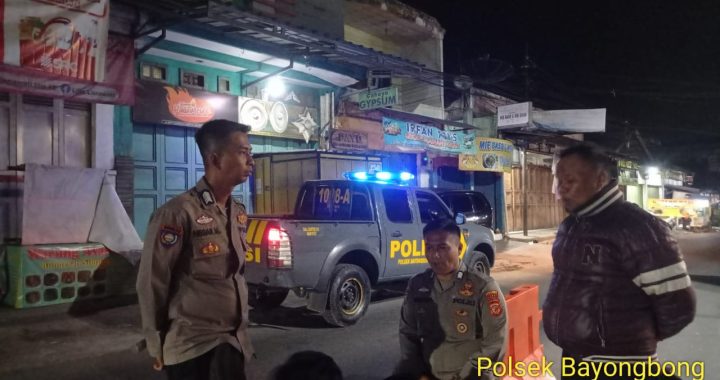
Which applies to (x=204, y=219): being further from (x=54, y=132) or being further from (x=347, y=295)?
(x=54, y=132)

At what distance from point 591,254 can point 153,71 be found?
A: 10.5 metres

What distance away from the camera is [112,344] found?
5.92 metres

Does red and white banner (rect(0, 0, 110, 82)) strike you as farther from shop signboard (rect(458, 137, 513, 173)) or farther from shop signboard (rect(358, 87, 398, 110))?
shop signboard (rect(458, 137, 513, 173))

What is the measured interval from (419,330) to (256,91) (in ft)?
35.5

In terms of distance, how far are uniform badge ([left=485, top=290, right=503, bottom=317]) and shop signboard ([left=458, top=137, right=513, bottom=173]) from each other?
590 inches

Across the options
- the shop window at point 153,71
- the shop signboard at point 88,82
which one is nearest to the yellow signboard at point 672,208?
the shop window at point 153,71

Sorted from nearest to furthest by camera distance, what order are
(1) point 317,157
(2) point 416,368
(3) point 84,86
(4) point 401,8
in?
1. (2) point 416,368
2. (3) point 84,86
3. (1) point 317,157
4. (4) point 401,8

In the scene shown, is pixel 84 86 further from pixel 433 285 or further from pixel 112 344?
pixel 433 285

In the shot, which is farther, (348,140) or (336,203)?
(348,140)

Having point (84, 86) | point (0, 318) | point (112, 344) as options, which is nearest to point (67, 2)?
point (84, 86)

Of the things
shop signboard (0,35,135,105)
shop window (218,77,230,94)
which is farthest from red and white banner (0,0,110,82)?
shop window (218,77,230,94)

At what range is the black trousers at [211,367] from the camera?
2246mm

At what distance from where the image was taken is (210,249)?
234cm

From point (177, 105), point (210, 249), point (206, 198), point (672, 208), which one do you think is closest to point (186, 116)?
point (177, 105)
